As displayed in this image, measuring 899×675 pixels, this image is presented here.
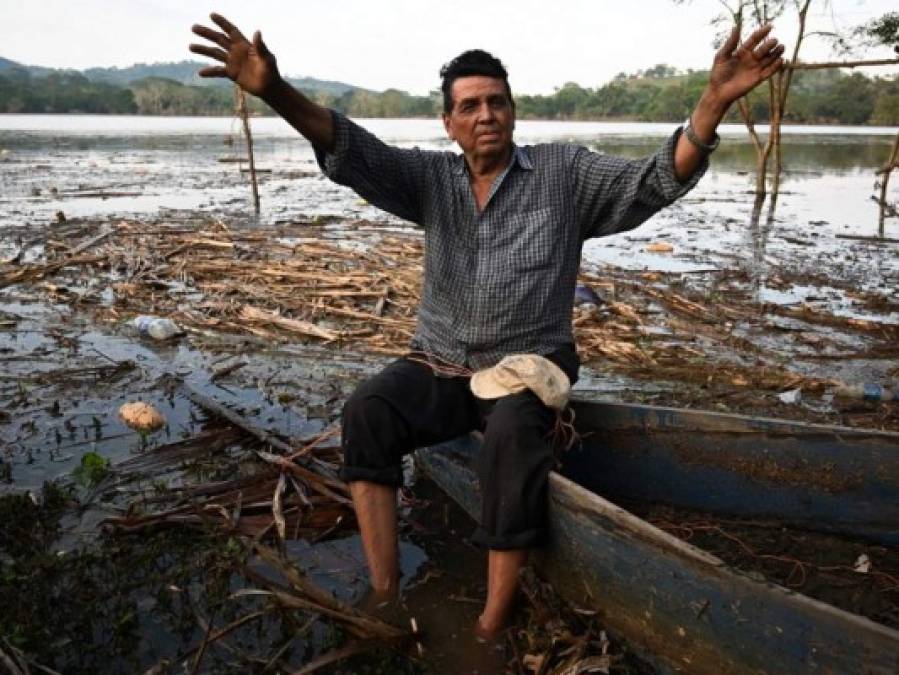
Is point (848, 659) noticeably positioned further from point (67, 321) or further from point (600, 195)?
point (67, 321)

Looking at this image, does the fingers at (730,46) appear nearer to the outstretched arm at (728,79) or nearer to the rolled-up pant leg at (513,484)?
the outstretched arm at (728,79)

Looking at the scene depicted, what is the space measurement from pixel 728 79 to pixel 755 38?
0.15 meters

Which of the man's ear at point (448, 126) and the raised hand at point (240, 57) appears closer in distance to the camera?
the raised hand at point (240, 57)

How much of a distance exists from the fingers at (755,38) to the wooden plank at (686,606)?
1.55m

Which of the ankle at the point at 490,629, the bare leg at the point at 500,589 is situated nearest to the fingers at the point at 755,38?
the bare leg at the point at 500,589

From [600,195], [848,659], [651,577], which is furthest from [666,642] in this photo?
[600,195]

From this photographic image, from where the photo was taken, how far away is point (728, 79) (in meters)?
2.44

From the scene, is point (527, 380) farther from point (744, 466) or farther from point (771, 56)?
point (771, 56)

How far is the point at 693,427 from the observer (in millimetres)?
2990

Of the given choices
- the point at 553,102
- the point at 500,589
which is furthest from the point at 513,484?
the point at 553,102

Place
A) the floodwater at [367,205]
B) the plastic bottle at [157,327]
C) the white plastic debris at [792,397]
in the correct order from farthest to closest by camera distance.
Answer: the floodwater at [367,205]
the plastic bottle at [157,327]
the white plastic debris at [792,397]

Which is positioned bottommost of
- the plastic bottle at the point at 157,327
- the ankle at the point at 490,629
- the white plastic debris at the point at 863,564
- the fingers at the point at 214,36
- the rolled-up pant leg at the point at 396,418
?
the ankle at the point at 490,629

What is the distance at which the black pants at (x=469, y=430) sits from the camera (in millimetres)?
2363

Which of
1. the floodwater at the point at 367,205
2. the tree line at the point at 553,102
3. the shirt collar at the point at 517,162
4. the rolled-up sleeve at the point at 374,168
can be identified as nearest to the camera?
the rolled-up sleeve at the point at 374,168
